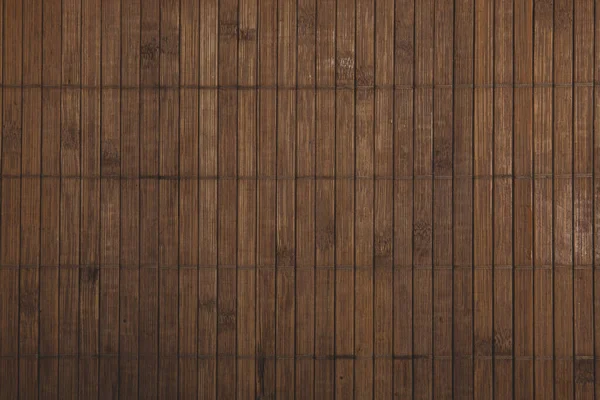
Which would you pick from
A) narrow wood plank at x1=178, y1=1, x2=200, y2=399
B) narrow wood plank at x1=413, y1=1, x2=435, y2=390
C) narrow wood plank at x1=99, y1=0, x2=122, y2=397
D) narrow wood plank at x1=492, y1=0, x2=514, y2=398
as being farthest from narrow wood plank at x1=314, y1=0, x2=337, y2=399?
narrow wood plank at x1=99, y1=0, x2=122, y2=397

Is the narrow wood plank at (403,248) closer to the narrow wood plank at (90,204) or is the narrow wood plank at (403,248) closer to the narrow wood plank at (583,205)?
the narrow wood plank at (583,205)

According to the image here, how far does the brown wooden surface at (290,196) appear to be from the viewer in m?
2.65

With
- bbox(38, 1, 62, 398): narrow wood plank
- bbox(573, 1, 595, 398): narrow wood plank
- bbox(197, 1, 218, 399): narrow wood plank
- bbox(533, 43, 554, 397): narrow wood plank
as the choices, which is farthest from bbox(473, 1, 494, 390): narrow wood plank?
bbox(38, 1, 62, 398): narrow wood plank

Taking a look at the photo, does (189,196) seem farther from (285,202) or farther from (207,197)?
(285,202)

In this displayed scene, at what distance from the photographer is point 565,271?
265 cm

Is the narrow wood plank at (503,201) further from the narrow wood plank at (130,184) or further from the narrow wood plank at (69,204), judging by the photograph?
the narrow wood plank at (69,204)

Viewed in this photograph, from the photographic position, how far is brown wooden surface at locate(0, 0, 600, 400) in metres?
2.65

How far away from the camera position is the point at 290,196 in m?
2.69

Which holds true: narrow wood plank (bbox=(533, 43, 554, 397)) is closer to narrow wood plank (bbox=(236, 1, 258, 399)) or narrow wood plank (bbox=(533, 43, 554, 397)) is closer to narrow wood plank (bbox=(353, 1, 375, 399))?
narrow wood plank (bbox=(353, 1, 375, 399))

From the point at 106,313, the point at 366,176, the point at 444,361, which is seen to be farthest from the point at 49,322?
the point at 444,361

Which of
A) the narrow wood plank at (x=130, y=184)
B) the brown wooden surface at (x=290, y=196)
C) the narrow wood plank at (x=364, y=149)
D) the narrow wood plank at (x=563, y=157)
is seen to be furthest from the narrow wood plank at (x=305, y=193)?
the narrow wood plank at (x=563, y=157)

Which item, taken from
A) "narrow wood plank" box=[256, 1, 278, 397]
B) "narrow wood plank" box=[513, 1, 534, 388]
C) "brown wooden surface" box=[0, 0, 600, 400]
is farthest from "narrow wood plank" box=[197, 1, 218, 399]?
"narrow wood plank" box=[513, 1, 534, 388]

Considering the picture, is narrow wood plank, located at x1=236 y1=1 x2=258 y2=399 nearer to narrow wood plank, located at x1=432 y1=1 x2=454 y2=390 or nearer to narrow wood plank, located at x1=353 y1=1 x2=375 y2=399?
narrow wood plank, located at x1=353 y1=1 x2=375 y2=399

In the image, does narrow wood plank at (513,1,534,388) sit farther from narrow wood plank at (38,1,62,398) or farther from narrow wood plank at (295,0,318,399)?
narrow wood plank at (38,1,62,398)
